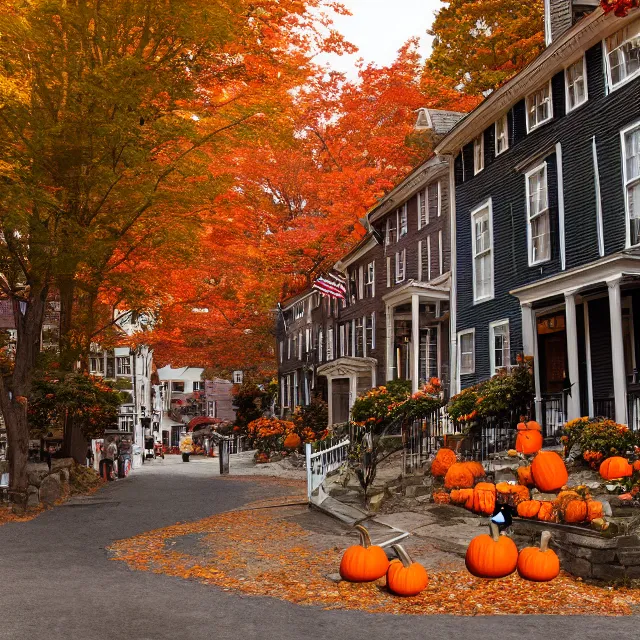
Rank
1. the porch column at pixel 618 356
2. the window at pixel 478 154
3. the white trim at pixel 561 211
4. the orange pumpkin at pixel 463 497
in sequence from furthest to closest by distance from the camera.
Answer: the window at pixel 478 154, the white trim at pixel 561 211, the porch column at pixel 618 356, the orange pumpkin at pixel 463 497

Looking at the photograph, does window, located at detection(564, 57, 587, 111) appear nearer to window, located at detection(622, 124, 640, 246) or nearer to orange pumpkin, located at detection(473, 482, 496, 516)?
window, located at detection(622, 124, 640, 246)

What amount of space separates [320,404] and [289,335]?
13919 millimetres

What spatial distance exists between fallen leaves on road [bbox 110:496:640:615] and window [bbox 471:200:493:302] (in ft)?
31.0

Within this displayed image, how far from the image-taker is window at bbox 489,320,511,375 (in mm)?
21516

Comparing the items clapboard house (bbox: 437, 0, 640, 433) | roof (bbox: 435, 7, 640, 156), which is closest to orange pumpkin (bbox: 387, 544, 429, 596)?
clapboard house (bbox: 437, 0, 640, 433)

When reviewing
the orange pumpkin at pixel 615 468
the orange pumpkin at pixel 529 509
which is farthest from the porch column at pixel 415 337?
the orange pumpkin at pixel 529 509

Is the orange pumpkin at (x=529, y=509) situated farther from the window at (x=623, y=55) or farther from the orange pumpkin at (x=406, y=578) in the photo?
the window at (x=623, y=55)

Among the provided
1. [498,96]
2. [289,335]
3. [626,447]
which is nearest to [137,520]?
[626,447]

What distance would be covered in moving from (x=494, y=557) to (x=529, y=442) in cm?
520

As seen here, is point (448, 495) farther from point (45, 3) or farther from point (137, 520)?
point (45, 3)

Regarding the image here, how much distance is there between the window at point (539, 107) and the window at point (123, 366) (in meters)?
40.3

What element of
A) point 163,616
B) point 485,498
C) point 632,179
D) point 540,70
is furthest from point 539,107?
point 163,616

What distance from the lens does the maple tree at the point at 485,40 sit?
38.6 meters

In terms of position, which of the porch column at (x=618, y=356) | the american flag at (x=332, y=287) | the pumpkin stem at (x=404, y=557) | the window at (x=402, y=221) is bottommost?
the pumpkin stem at (x=404, y=557)
